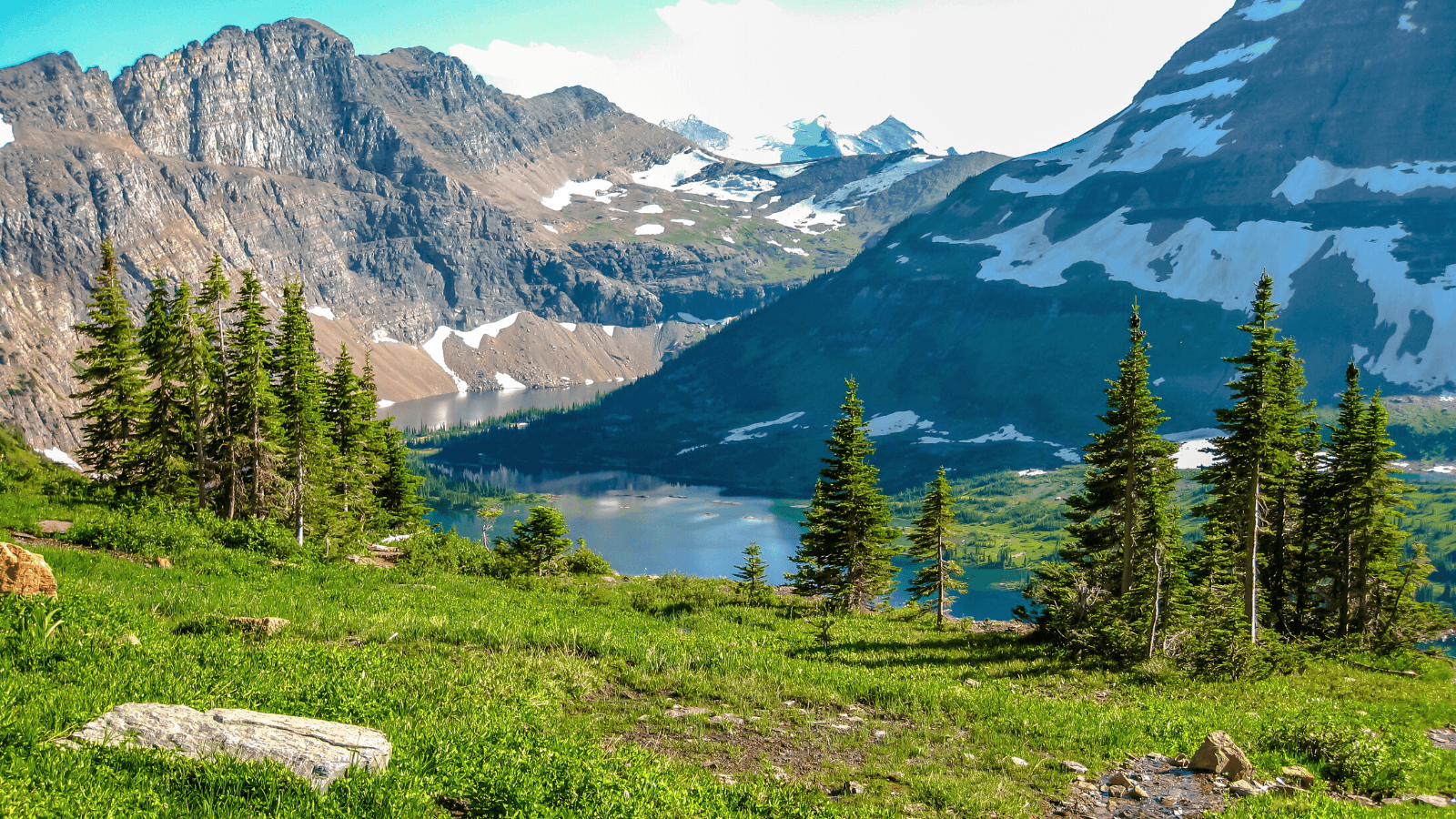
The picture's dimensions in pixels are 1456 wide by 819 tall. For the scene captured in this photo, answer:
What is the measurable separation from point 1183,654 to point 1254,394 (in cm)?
1149

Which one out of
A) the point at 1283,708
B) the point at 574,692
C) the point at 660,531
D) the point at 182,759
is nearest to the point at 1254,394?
the point at 1283,708

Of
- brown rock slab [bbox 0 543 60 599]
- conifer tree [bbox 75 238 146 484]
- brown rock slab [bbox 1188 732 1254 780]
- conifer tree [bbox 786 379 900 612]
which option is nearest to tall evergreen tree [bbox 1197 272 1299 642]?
conifer tree [bbox 786 379 900 612]

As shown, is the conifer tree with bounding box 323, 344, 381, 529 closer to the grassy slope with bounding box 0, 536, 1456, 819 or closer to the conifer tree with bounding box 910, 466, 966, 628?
the grassy slope with bounding box 0, 536, 1456, 819

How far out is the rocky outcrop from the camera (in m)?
7.52

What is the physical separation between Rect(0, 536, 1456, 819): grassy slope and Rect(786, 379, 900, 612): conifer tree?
19945 mm

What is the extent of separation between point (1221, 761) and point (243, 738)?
13175mm

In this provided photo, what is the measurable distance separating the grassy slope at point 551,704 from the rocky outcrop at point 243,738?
0.24m

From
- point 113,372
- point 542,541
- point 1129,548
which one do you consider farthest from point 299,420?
point 1129,548

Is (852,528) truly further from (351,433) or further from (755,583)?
(351,433)

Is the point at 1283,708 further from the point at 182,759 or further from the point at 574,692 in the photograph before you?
the point at 182,759

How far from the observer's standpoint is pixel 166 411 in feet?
113

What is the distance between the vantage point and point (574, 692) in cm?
1352

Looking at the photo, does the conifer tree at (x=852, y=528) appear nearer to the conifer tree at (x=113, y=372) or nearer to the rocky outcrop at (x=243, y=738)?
the conifer tree at (x=113, y=372)

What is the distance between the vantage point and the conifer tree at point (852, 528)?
4309 cm
